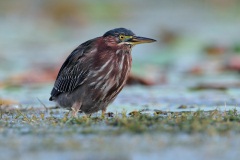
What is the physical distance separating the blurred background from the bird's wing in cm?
121

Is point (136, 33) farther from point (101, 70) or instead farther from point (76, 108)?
point (101, 70)

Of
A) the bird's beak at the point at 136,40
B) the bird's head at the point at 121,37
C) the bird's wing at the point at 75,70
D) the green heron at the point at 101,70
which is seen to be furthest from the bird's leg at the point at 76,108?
the bird's beak at the point at 136,40

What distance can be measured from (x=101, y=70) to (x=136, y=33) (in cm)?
1317

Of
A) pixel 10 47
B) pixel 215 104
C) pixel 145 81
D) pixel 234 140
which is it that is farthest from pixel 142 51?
pixel 234 140

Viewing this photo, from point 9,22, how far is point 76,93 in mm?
17089

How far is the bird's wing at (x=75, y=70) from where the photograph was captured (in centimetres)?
895

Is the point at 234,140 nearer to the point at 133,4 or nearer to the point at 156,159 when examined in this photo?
the point at 156,159

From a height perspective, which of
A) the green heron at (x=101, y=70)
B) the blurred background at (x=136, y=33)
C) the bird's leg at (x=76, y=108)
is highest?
the blurred background at (x=136, y=33)

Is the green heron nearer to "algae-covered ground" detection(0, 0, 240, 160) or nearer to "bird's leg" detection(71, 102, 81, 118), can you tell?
"bird's leg" detection(71, 102, 81, 118)

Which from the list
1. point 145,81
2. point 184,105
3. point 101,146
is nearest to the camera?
point 101,146

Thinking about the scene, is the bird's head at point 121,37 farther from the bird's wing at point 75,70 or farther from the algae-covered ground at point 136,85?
the algae-covered ground at point 136,85

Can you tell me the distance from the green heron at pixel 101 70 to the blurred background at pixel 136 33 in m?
1.68

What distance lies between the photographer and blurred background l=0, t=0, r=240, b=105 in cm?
1337

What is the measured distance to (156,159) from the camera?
563 cm
